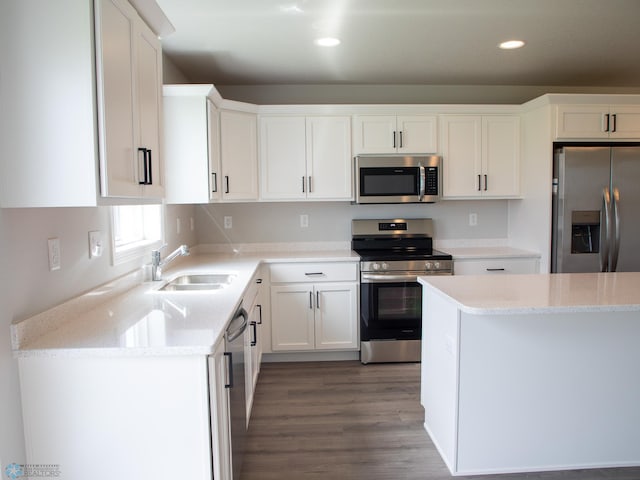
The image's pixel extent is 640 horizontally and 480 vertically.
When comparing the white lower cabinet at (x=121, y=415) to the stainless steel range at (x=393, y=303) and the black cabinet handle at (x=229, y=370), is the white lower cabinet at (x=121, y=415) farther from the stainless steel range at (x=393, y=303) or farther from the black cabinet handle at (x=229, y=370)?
the stainless steel range at (x=393, y=303)

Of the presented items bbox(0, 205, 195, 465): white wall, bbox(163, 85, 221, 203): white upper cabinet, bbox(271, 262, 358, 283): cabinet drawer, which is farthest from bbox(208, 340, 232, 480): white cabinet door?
bbox(271, 262, 358, 283): cabinet drawer

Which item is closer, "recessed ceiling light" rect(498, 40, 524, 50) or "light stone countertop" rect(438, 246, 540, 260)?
"recessed ceiling light" rect(498, 40, 524, 50)

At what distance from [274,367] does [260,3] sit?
8.63 ft

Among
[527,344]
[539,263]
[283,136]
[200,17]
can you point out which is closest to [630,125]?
[539,263]

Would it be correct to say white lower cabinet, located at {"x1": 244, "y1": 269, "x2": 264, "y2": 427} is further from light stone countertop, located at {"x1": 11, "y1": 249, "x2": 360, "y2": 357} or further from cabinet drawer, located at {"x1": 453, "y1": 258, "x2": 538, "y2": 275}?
cabinet drawer, located at {"x1": 453, "y1": 258, "x2": 538, "y2": 275}

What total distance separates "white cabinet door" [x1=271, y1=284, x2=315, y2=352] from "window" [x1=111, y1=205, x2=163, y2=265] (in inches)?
42.4

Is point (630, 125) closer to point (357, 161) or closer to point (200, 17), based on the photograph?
point (357, 161)

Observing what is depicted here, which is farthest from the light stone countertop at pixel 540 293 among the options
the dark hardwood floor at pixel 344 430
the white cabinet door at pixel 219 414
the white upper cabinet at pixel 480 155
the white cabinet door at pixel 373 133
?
the white cabinet door at pixel 373 133

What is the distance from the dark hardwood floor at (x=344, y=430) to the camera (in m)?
2.08

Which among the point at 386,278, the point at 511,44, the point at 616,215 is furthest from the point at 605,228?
the point at 386,278

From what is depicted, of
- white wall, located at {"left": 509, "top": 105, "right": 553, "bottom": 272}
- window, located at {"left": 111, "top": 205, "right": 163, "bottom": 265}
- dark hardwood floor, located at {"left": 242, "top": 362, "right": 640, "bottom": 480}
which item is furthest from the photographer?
white wall, located at {"left": 509, "top": 105, "right": 553, "bottom": 272}

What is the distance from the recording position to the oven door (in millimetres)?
3443

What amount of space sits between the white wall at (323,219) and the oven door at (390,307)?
0.74m

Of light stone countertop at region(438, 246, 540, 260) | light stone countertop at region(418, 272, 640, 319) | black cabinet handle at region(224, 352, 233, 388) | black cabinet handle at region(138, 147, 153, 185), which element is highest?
black cabinet handle at region(138, 147, 153, 185)
